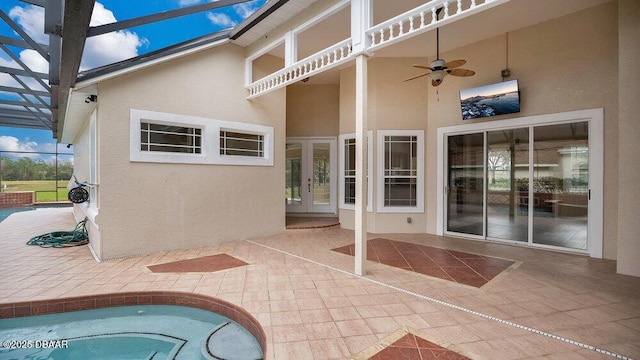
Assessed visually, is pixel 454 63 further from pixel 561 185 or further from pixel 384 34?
pixel 561 185

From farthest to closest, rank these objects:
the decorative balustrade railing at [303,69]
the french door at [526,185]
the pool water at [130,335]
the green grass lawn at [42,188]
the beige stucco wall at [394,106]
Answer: the green grass lawn at [42,188], the beige stucco wall at [394,106], the french door at [526,185], the decorative balustrade railing at [303,69], the pool water at [130,335]

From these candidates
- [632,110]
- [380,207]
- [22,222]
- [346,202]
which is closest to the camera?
[632,110]

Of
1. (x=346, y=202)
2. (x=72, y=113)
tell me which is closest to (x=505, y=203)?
(x=346, y=202)

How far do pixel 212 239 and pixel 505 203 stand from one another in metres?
5.97

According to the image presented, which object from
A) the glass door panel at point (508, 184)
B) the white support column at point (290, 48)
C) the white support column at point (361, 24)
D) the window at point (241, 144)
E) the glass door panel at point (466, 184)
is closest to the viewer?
the white support column at point (361, 24)

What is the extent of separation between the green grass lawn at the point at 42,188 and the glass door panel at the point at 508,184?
17.9 m

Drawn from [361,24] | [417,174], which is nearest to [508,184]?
[417,174]

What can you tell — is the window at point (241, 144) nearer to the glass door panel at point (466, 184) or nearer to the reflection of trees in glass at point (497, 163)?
the glass door panel at point (466, 184)

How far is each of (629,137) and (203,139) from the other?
6.79 m

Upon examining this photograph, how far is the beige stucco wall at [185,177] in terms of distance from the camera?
4.79 metres

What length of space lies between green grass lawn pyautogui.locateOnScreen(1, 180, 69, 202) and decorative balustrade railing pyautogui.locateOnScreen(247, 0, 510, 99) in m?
14.8

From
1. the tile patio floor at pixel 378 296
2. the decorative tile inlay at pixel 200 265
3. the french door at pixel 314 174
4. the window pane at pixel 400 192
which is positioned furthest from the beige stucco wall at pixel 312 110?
the decorative tile inlay at pixel 200 265

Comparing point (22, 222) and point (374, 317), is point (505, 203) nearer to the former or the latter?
point (374, 317)

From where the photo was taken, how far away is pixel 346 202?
774cm
